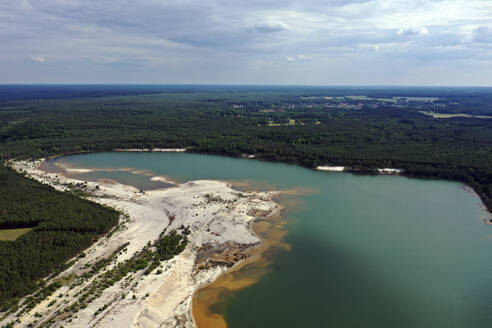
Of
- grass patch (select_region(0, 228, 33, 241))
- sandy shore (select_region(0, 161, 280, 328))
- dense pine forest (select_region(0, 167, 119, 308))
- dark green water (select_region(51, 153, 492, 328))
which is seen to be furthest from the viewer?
grass patch (select_region(0, 228, 33, 241))

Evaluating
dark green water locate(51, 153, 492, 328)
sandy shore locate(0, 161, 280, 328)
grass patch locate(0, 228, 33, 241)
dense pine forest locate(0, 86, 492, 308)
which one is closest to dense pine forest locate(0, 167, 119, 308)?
dense pine forest locate(0, 86, 492, 308)

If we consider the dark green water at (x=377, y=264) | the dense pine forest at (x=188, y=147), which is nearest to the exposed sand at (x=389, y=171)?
the dense pine forest at (x=188, y=147)

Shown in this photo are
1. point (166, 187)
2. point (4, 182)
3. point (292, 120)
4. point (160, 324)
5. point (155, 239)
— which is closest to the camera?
point (160, 324)

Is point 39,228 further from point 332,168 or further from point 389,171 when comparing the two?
point 389,171

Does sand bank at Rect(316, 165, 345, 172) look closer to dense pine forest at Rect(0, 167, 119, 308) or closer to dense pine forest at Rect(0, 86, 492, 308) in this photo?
dense pine forest at Rect(0, 86, 492, 308)

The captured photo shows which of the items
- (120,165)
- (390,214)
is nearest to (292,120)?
(120,165)

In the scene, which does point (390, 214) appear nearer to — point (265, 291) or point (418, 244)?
point (418, 244)

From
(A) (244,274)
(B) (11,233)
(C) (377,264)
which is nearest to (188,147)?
(B) (11,233)
